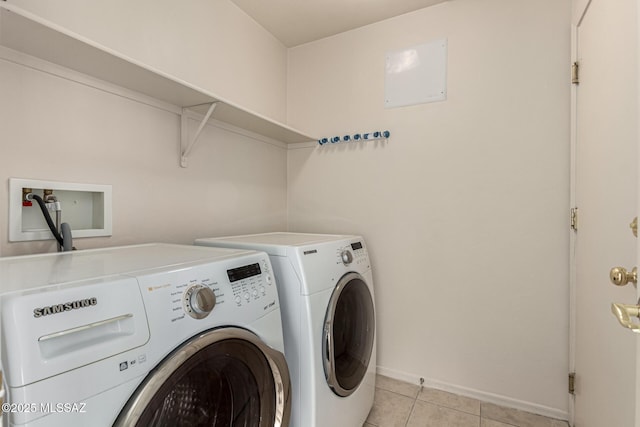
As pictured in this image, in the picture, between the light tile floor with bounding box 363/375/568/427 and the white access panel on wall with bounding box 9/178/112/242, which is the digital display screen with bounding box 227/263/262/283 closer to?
the white access panel on wall with bounding box 9/178/112/242

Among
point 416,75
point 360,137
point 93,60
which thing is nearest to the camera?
point 93,60

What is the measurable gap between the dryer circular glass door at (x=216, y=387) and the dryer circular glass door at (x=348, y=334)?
12.1 inches

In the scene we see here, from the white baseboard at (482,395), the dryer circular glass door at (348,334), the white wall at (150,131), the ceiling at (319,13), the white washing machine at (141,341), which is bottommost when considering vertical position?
the white baseboard at (482,395)

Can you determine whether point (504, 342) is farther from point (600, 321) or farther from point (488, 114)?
point (488, 114)

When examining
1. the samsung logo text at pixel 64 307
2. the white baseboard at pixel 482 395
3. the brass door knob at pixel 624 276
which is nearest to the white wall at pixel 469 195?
the white baseboard at pixel 482 395

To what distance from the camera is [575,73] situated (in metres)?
1.56

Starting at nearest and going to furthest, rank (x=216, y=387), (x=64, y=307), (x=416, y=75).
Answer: (x=64, y=307) → (x=216, y=387) → (x=416, y=75)

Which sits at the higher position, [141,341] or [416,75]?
[416,75]

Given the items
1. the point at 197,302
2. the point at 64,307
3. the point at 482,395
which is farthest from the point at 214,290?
the point at 482,395

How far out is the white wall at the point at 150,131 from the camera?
1112mm

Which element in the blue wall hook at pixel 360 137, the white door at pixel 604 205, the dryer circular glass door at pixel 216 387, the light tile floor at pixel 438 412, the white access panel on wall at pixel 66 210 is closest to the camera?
the dryer circular glass door at pixel 216 387

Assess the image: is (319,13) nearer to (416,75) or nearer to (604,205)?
(416,75)

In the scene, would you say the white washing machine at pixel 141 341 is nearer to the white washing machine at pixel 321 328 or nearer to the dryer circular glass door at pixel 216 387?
the dryer circular glass door at pixel 216 387

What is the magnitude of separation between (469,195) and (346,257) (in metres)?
0.91
